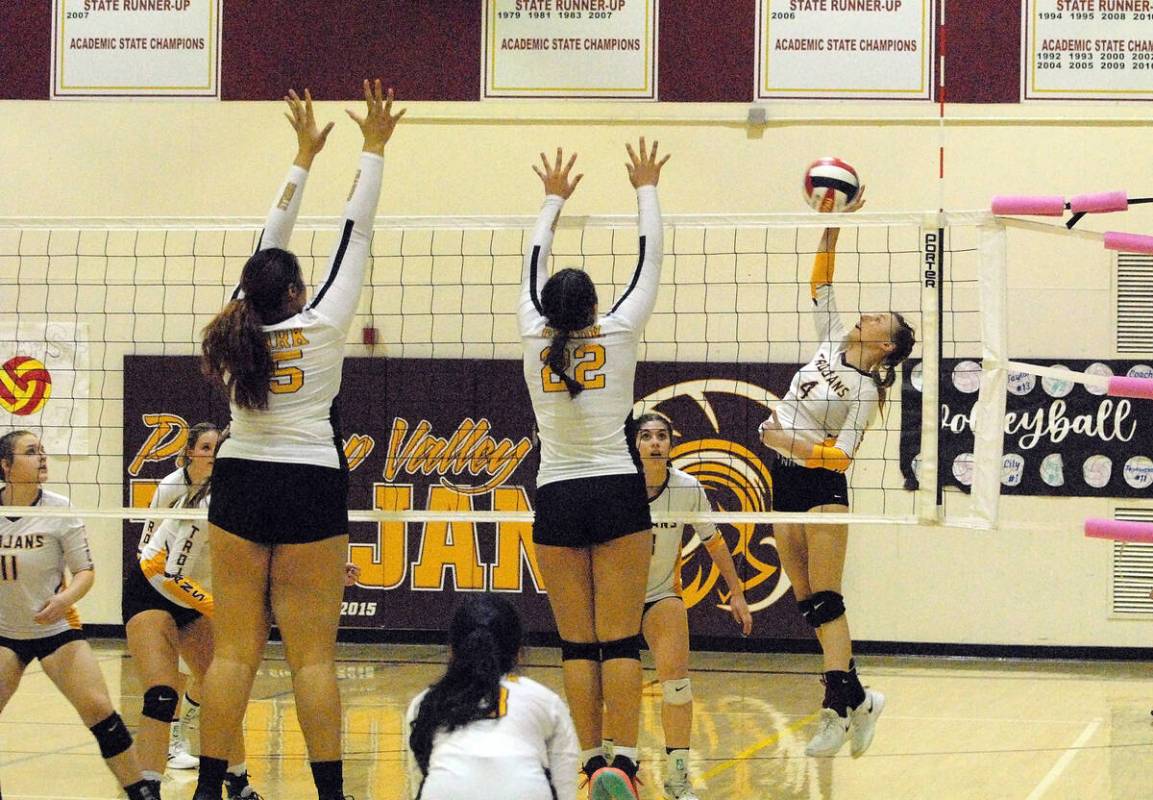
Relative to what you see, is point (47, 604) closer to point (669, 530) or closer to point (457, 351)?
point (669, 530)

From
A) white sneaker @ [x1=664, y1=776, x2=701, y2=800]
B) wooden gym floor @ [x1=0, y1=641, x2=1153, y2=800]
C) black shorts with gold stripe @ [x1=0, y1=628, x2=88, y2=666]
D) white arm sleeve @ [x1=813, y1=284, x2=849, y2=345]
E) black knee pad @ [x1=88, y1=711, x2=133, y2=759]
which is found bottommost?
wooden gym floor @ [x1=0, y1=641, x2=1153, y2=800]

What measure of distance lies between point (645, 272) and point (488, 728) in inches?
83.5

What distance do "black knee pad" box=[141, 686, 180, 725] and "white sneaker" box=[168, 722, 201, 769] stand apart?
50.1 inches

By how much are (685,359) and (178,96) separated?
14.6ft

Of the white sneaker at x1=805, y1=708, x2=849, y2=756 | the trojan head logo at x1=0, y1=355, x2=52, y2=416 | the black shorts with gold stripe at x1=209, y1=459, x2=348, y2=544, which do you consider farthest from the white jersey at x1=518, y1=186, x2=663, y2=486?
the trojan head logo at x1=0, y1=355, x2=52, y2=416

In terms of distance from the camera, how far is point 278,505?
4594mm

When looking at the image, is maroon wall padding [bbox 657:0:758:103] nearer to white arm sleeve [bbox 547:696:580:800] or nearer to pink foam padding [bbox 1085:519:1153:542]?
pink foam padding [bbox 1085:519:1153:542]

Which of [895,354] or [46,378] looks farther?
[46,378]

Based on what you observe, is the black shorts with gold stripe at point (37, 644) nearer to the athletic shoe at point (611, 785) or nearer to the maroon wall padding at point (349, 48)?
the athletic shoe at point (611, 785)

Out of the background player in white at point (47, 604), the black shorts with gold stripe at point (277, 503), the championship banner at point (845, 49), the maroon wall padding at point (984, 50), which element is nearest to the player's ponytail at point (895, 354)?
the black shorts with gold stripe at point (277, 503)

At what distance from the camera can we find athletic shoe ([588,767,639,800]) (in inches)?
197

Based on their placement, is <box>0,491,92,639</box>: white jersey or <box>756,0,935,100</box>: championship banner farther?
<box>756,0,935,100</box>: championship banner

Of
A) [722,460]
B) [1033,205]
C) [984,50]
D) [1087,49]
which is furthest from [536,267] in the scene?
[1087,49]

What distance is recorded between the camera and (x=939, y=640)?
34.7 ft
